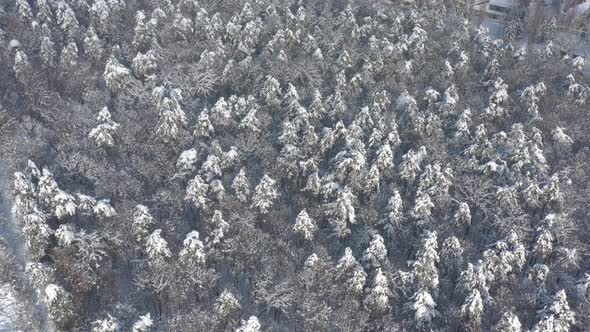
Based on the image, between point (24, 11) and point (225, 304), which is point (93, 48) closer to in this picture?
point (24, 11)

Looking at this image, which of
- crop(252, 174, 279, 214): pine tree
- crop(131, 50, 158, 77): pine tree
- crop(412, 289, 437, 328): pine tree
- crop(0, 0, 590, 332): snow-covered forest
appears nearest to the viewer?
crop(412, 289, 437, 328): pine tree

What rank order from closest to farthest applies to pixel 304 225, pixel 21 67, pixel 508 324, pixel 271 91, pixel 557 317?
pixel 508 324
pixel 557 317
pixel 304 225
pixel 21 67
pixel 271 91

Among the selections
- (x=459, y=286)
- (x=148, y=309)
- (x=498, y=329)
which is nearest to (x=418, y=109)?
(x=459, y=286)

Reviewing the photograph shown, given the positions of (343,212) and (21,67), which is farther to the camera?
(21,67)

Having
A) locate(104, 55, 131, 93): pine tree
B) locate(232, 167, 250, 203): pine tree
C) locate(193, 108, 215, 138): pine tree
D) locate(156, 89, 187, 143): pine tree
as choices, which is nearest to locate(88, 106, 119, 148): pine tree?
locate(156, 89, 187, 143): pine tree

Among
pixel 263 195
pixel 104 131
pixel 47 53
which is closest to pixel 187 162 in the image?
pixel 263 195

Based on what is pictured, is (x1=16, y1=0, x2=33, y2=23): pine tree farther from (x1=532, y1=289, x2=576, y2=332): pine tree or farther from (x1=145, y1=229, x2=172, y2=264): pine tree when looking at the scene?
(x1=532, y1=289, x2=576, y2=332): pine tree

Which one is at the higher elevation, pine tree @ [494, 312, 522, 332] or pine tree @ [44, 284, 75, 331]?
pine tree @ [494, 312, 522, 332]

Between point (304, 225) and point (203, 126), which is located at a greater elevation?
point (203, 126)

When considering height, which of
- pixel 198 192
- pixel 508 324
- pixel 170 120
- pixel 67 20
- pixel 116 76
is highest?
pixel 67 20
